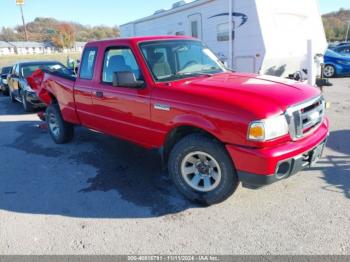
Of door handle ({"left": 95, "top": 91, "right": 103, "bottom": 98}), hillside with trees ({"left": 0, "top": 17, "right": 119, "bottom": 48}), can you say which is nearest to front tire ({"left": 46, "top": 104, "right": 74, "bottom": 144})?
door handle ({"left": 95, "top": 91, "right": 103, "bottom": 98})

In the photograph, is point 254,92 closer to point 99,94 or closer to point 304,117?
point 304,117

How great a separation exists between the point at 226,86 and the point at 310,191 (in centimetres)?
167

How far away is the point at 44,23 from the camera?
11212cm

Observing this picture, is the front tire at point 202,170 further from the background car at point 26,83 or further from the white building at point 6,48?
the white building at point 6,48

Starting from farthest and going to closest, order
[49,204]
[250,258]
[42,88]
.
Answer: [42,88]
[49,204]
[250,258]

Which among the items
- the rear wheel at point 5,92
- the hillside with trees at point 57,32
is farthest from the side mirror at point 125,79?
the hillside with trees at point 57,32

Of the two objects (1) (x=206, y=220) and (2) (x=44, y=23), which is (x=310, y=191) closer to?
(1) (x=206, y=220)

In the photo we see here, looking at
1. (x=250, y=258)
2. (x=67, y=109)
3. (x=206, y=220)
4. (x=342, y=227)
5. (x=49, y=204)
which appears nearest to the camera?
(x=250, y=258)

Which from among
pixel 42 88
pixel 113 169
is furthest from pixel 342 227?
pixel 42 88

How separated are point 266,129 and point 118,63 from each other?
2500mm

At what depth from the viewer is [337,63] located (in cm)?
1440

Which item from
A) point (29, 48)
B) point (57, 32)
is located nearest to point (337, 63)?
point (29, 48)

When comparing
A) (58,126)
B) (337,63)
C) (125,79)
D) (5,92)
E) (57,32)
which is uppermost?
(57,32)

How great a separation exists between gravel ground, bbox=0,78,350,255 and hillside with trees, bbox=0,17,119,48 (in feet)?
325
